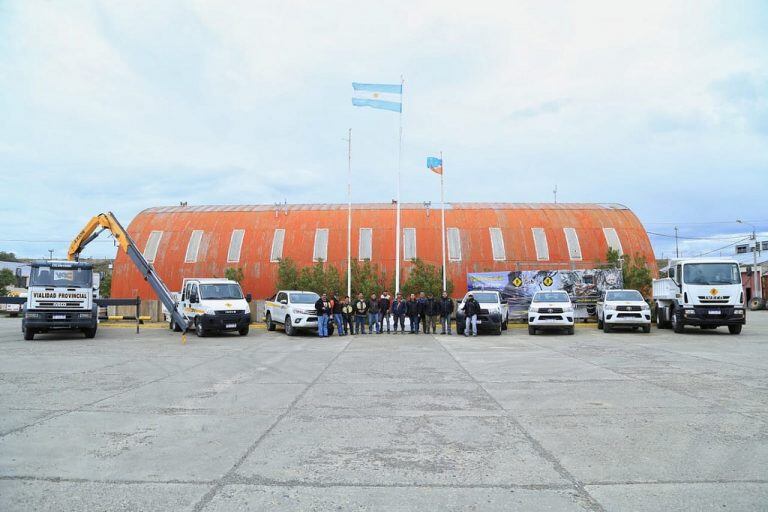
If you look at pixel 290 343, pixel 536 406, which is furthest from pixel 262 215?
pixel 536 406

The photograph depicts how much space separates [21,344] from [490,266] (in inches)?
1038

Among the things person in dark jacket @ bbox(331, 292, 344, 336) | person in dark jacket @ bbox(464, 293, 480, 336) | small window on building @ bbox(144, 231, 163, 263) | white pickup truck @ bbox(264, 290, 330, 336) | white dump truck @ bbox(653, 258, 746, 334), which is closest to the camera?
white dump truck @ bbox(653, 258, 746, 334)

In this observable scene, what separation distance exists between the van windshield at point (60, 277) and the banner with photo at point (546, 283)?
1726 centimetres

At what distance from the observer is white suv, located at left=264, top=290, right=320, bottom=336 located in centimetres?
2378

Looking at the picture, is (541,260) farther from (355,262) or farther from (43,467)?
(43,467)

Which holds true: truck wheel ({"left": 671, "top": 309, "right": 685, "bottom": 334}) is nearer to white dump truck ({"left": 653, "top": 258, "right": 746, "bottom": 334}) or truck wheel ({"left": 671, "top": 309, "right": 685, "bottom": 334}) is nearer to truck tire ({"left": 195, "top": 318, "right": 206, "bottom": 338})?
white dump truck ({"left": 653, "top": 258, "right": 746, "bottom": 334})

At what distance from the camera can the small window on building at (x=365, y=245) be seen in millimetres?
38562

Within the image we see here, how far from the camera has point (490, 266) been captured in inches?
1499

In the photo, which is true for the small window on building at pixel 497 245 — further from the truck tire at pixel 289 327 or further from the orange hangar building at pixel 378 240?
the truck tire at pixel 289 327

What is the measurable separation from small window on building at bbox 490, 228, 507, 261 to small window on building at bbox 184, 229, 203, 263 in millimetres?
19371

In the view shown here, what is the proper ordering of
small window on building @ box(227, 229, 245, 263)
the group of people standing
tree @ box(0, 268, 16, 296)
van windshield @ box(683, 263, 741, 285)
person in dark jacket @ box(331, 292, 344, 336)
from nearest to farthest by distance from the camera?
van windshield @ box(683, 263, 741, 285)
person in dark jacket @ box(331, 292, 344, 336)
the group of people standing
small window on building @ box(227, 229, 245, 263)
tree @ box(0, 268, 16, 296)

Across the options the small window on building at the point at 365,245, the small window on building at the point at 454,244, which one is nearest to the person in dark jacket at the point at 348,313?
the small window on building at the point at 365,245

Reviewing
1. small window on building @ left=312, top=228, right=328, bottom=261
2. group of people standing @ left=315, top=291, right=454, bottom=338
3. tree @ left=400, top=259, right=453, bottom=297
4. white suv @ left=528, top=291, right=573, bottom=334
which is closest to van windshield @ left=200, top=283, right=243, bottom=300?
group of people standing @ left=315, top=291, right=454, bottom=338

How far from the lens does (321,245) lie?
39.2 m
